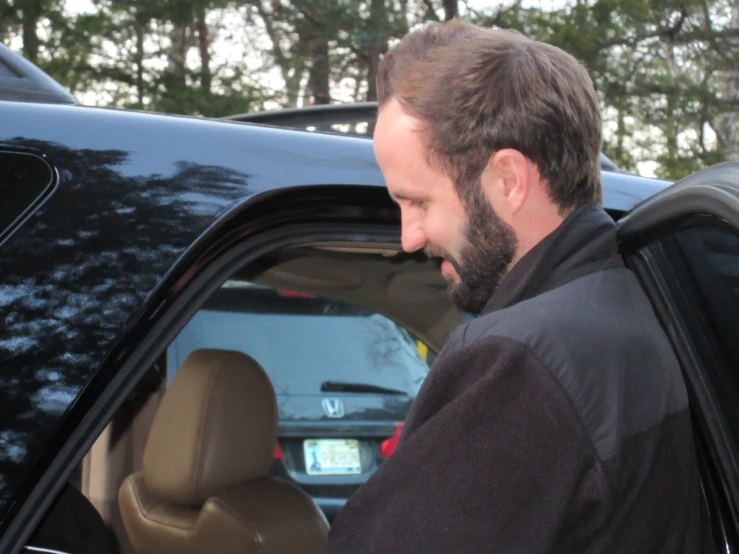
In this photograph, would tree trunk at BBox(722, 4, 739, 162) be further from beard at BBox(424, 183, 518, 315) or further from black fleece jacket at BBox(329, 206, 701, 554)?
black fleece jacket at BBox(329, 206, 701, 554)

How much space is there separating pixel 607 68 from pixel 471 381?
11.2 meters

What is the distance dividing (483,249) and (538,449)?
0.37 meters

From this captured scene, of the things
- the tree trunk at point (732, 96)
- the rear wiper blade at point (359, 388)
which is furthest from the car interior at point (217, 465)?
the tree trunk at point (732, 96)

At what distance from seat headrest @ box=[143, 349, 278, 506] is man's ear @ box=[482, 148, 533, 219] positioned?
104 cm

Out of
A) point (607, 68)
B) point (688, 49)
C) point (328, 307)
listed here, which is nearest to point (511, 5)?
point (607, 68)

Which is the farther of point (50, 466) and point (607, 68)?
point (607, 68)

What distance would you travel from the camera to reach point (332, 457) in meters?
4.42

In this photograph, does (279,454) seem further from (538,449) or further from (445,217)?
(538,449)

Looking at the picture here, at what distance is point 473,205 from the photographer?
1.37 meters

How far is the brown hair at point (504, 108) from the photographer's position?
4.41 feet

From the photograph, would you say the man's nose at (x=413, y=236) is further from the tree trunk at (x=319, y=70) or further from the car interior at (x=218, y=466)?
the tree trunk at (x=319, y=70)

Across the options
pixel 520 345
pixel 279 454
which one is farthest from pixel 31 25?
pixel 520 345

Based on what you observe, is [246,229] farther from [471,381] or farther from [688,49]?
[688,49]

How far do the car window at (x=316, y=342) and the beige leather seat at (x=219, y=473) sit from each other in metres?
1.81
